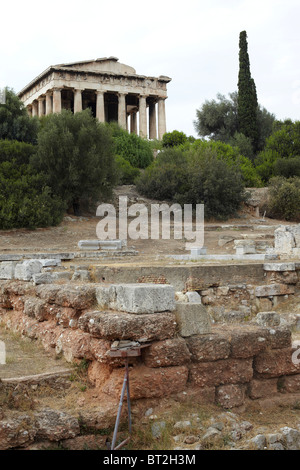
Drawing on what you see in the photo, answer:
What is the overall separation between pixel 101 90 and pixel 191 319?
157ft

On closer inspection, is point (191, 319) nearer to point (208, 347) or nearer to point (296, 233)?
point (208, 347)

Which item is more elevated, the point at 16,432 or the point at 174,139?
the point at 174,139

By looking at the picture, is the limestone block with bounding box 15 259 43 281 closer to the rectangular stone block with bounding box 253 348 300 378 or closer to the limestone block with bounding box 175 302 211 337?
the limestone block with bounding box 175 302 211 337

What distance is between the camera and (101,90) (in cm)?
5078

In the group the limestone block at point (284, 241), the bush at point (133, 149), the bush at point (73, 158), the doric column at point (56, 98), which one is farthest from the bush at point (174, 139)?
the limestone block at point (284, 241)

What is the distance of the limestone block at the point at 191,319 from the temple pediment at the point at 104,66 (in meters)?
47.1

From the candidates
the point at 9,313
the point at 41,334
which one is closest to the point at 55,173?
the point at 9,313

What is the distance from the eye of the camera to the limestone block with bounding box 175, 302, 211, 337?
5340 mm

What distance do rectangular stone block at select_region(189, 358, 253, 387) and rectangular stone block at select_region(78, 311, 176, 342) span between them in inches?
18.0

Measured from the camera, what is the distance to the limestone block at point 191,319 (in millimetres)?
5340

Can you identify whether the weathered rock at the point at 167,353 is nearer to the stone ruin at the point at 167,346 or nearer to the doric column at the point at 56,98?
the stone ruin at the point at 167,346

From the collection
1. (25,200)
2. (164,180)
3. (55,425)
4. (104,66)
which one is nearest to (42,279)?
(55,425)

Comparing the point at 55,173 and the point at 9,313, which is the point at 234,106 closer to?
the point at 55,173

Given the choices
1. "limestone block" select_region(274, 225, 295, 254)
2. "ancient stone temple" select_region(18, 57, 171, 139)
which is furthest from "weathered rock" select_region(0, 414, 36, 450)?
"ancient stone temple" select_region(18, 57, 171, 139)
